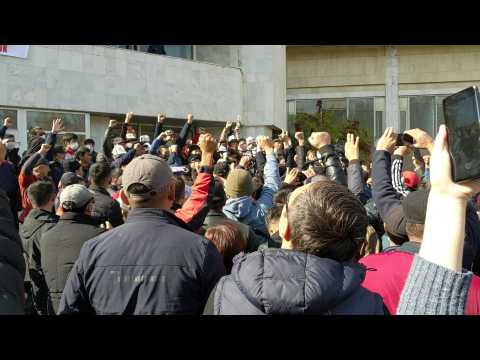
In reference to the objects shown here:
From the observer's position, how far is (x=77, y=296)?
2.65 meters

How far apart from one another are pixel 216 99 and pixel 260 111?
242 centimetres

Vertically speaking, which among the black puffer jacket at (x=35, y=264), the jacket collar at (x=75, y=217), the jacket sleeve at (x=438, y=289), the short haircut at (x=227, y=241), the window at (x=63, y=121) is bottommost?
the black puffer jacket at (x=35, y=264)

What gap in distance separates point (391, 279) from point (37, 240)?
9.82ft

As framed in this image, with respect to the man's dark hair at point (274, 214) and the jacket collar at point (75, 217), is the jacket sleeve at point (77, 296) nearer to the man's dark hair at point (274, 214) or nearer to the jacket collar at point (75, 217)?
the jacket collar at point (75, 217)

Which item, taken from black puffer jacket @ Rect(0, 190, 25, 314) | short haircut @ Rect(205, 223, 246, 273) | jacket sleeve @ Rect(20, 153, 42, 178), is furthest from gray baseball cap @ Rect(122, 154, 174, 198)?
jacket sleeve @ Rect(20, 153, 42, 178)

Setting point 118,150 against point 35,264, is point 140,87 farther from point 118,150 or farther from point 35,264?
point 35,264

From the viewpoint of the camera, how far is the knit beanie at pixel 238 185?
4.91m

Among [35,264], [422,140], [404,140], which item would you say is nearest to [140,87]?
[35,264]

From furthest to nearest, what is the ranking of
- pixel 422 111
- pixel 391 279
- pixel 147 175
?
1. pixel 422 111
2. pixel 147 175
3. pixel 391 279

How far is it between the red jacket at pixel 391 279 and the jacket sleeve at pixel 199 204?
1.32 metres

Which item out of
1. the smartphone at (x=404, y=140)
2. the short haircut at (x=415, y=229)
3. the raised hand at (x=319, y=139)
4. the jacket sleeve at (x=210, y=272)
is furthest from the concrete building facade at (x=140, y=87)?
the short haircut at (x=415, y=229)

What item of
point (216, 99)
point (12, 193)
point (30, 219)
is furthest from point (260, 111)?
point (30, 219)
